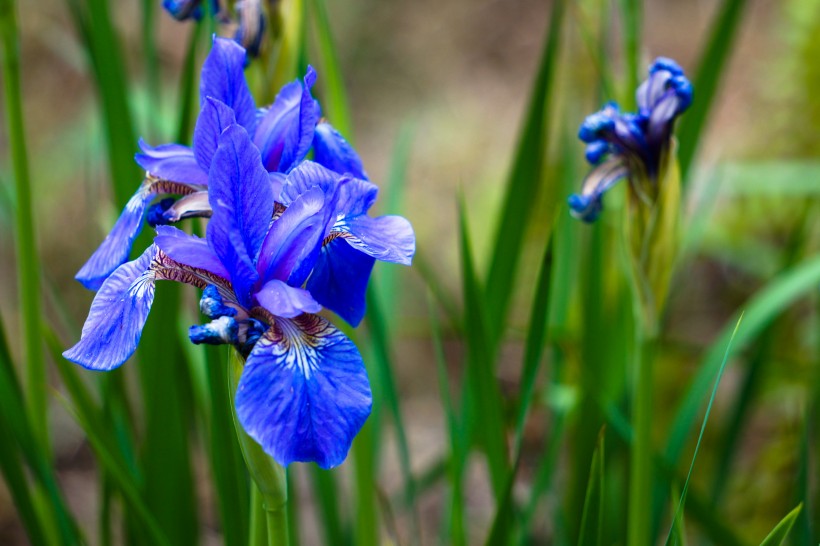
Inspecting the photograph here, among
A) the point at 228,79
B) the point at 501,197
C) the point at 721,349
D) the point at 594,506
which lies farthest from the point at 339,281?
the point at 501,197

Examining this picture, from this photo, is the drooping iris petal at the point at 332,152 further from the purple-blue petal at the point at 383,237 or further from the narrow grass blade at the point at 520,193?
the narrow grass blade at the point at 520,193

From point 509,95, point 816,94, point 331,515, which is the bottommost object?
point 331,515

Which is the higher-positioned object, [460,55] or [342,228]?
[460,55]

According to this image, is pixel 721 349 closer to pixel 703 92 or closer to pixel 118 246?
pixel 703 92

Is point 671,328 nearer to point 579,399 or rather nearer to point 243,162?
point 579,399

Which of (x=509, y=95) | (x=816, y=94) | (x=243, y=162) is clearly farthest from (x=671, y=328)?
(x=243, y=162)

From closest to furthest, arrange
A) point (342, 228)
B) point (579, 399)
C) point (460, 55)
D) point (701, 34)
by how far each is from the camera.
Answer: point (342, 228) → point (579, 399) → point (701, 34) → point (460, 55)

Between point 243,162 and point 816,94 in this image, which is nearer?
point 243,162
